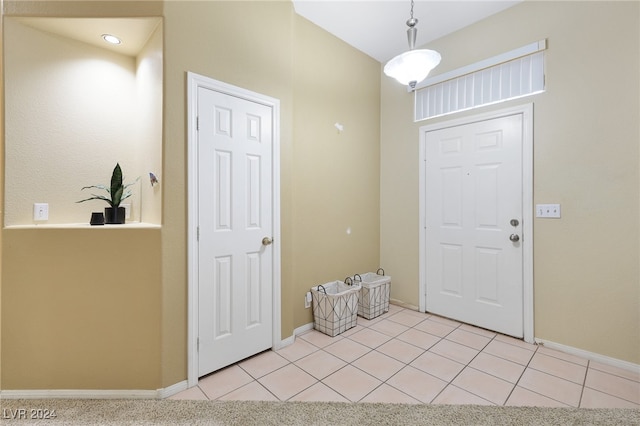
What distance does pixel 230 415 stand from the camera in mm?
1668

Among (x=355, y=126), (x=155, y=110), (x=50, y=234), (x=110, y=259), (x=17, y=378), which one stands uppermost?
(x=355, y=126)

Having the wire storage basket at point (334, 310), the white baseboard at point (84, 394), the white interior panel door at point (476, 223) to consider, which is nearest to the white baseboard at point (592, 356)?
the white interior panel door at point (476, 223)

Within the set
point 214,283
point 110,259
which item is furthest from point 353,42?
point 110,259

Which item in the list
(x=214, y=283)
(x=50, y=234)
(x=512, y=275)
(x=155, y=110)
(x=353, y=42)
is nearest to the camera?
(x=50, y=234)

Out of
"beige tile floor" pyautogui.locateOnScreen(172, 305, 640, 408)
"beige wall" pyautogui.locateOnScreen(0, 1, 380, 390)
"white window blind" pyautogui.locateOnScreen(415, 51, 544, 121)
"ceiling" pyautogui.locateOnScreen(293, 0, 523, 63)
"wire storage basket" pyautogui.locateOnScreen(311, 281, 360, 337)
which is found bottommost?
"beige tile floor" pyautogui.locateOnScreen(172, 305, 640, 408)

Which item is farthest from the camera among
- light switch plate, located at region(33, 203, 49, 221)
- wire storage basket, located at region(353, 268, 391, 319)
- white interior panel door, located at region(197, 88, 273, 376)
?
wire storage basket, located at region(353, 268, 391, 319)

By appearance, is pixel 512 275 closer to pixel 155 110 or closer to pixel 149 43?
pixel 155 110

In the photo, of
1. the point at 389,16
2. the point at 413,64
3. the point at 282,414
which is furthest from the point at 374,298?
the point at 389,16

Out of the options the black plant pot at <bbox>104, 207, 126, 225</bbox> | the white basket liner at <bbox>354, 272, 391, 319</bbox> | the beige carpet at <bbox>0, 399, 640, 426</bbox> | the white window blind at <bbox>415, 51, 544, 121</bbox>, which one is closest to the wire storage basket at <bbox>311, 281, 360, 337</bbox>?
the white basket liner at <bbox>354, 272, 391, 319</bbox>

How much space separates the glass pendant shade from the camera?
1872 millimetres

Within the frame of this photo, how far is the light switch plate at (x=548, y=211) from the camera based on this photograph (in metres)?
2.39

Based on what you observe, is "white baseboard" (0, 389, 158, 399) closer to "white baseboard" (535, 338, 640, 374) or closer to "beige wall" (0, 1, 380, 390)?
"beige wall" (0, 1, 380, 390)

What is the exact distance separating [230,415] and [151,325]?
737mm

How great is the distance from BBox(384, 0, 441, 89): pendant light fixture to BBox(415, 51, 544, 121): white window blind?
1.20 m
